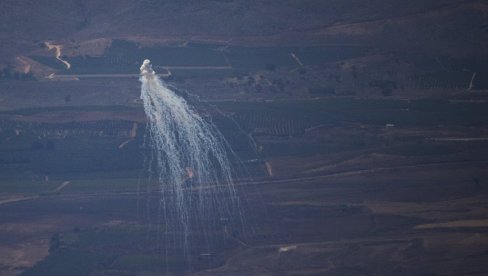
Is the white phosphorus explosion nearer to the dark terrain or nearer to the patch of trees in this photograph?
the dark terrain

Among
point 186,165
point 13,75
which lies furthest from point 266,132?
point 13,75

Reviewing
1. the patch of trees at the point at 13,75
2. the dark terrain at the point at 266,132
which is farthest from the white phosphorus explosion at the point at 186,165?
the patch of trees at the point at 13,75

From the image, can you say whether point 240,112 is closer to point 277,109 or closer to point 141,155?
Result: point 277,109

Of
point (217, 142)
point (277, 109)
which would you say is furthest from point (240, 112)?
point (217, 142)

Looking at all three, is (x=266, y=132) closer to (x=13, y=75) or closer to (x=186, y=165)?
(x=186, y=165)

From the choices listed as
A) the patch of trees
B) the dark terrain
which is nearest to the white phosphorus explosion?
the dark terrain

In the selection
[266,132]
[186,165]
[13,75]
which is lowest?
[186,165]
